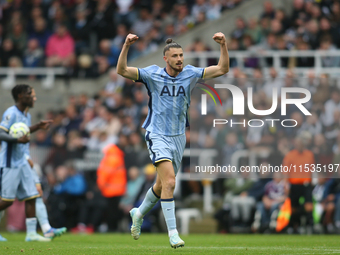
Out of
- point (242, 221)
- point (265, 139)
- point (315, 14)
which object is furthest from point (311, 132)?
point (315, 14)

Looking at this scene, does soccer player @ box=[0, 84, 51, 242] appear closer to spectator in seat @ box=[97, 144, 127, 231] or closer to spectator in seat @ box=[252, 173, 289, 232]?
spectator in seat @ box=[97, 144, 127, 231]

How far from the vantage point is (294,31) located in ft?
61.1

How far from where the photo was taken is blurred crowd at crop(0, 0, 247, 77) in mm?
21656

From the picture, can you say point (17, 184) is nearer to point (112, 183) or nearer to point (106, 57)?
point (112, 183)

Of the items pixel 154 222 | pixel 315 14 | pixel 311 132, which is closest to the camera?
pixel 311 132

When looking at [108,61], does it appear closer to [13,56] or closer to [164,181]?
[13,56]

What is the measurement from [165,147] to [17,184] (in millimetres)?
3590

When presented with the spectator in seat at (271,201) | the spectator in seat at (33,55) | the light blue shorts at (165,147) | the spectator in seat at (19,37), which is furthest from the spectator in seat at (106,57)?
the light blue shorts at (165,147)

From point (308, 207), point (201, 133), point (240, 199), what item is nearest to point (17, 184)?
point (201, 133)

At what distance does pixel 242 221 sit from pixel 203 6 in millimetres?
8432

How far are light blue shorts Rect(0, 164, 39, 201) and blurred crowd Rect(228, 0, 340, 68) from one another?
8402 millimetres

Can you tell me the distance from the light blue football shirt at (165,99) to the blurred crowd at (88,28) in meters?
12.0

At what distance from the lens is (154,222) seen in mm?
16922

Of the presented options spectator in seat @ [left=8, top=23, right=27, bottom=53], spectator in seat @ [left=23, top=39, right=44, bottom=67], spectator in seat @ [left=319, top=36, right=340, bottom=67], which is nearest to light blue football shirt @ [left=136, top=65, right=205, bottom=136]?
spectator in seat @ [left=319, top=36, right=340, bottom=67]
